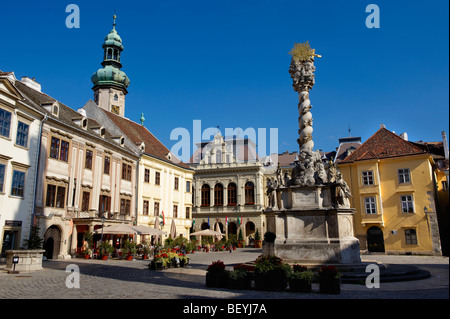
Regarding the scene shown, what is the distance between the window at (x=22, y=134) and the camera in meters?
22.8

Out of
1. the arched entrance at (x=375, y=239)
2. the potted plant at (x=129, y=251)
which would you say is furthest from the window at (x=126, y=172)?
the arched entrance at (x=375, y=239)

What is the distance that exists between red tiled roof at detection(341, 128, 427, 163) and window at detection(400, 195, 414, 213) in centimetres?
415

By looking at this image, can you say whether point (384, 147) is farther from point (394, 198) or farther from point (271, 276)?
point (271, 276)

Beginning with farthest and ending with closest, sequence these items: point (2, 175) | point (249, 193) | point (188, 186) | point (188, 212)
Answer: point (249, 193), point (188, 186), point (188, 212), point (2, 175)

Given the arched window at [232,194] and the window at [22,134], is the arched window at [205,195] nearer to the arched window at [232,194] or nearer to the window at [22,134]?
the arched window at [232,194]

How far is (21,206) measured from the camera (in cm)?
2280

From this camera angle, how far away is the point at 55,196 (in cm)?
2598

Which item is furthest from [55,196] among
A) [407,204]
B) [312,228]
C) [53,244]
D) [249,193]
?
[249,193]

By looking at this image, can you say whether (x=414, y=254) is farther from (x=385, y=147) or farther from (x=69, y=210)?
(x=69, y=210)

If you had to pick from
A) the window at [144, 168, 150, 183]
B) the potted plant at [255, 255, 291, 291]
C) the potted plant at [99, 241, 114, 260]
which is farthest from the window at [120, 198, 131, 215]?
the potted plant at [255, 255, 291, 291]

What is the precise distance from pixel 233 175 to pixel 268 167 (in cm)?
733

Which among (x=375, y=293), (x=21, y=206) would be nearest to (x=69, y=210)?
(x=21, y=206)

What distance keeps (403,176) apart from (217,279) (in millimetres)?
28886
